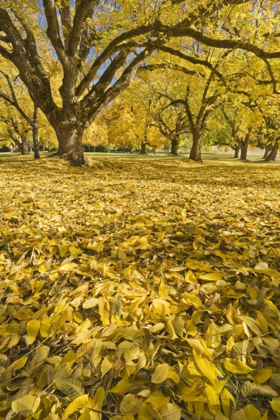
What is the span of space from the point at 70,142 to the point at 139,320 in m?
7.89

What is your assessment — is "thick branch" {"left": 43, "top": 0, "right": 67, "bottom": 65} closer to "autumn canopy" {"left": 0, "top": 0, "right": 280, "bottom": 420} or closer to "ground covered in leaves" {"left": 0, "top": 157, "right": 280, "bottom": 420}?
"autumn canopy" {"left": 0, "top": 0, "right": 280, "bottom": 420}

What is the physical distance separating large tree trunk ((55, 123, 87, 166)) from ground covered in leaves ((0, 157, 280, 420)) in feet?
19.2

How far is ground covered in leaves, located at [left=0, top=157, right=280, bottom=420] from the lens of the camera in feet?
2.78

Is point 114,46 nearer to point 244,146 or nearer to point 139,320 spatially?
point 139,320

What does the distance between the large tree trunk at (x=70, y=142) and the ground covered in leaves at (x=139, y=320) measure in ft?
19.2

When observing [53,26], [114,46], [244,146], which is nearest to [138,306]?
[114,46]

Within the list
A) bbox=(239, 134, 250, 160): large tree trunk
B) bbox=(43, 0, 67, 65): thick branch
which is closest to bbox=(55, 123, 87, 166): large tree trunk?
bbox=(43, 0, 67, 65): thick branch

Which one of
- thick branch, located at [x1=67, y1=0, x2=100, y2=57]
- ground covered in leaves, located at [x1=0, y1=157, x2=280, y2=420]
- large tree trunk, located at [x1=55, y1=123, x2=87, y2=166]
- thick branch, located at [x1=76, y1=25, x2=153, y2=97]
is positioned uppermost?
thick branch, located at [x1=67, y1=0, x2=100, y2=57]

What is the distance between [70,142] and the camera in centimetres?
811

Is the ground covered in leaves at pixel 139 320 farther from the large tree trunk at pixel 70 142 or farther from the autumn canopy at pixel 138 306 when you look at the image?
the large tree trunk at pixel 70 142

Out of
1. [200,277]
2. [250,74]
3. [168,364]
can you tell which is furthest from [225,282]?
[250,74]

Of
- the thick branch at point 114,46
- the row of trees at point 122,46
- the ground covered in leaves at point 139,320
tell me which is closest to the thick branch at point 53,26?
the row of trees at point 122,46

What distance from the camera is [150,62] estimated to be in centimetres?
1044

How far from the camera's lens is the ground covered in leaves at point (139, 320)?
85cm
